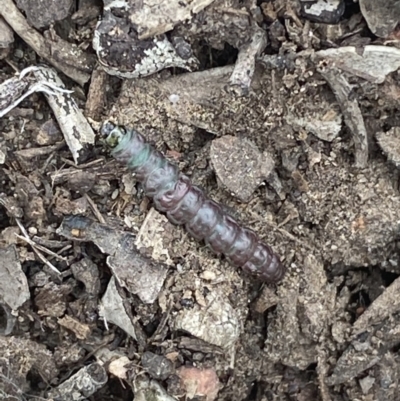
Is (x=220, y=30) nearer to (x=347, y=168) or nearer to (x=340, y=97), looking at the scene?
(x=340, y=97)

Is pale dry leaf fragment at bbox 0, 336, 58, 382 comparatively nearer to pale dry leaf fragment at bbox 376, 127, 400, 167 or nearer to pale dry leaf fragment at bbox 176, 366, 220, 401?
pale dry leaf fragment at bbox 176, 366, 220, 401

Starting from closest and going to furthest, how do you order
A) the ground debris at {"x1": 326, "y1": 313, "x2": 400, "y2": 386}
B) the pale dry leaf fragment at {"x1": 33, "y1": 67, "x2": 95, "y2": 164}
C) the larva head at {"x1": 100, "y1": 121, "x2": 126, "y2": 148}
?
the larva head at {"x1": 100, "y1": 121, "x2": 126, "y2": 148} → the pale dry leaf fragment at {"x1": 33, "y1": 67, "x2": 95, "y2": 164} → the ground debris at {"x1": 326, "y1": 313, "x2": 400, "y2": 386}

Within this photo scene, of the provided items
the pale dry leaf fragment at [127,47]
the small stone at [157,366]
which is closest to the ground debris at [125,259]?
the small stone at [157,366]

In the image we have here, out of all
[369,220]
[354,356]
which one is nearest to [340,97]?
[369,220]

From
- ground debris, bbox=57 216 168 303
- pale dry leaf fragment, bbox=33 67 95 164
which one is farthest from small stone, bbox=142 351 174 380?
pale dry leaf fragment, bbox=33 67 95 164

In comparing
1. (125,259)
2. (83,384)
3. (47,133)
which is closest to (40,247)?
(125,259)

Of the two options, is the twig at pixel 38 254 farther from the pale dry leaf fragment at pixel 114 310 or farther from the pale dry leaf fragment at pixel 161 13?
the pale dry leaf fragment at pixel 161 13
